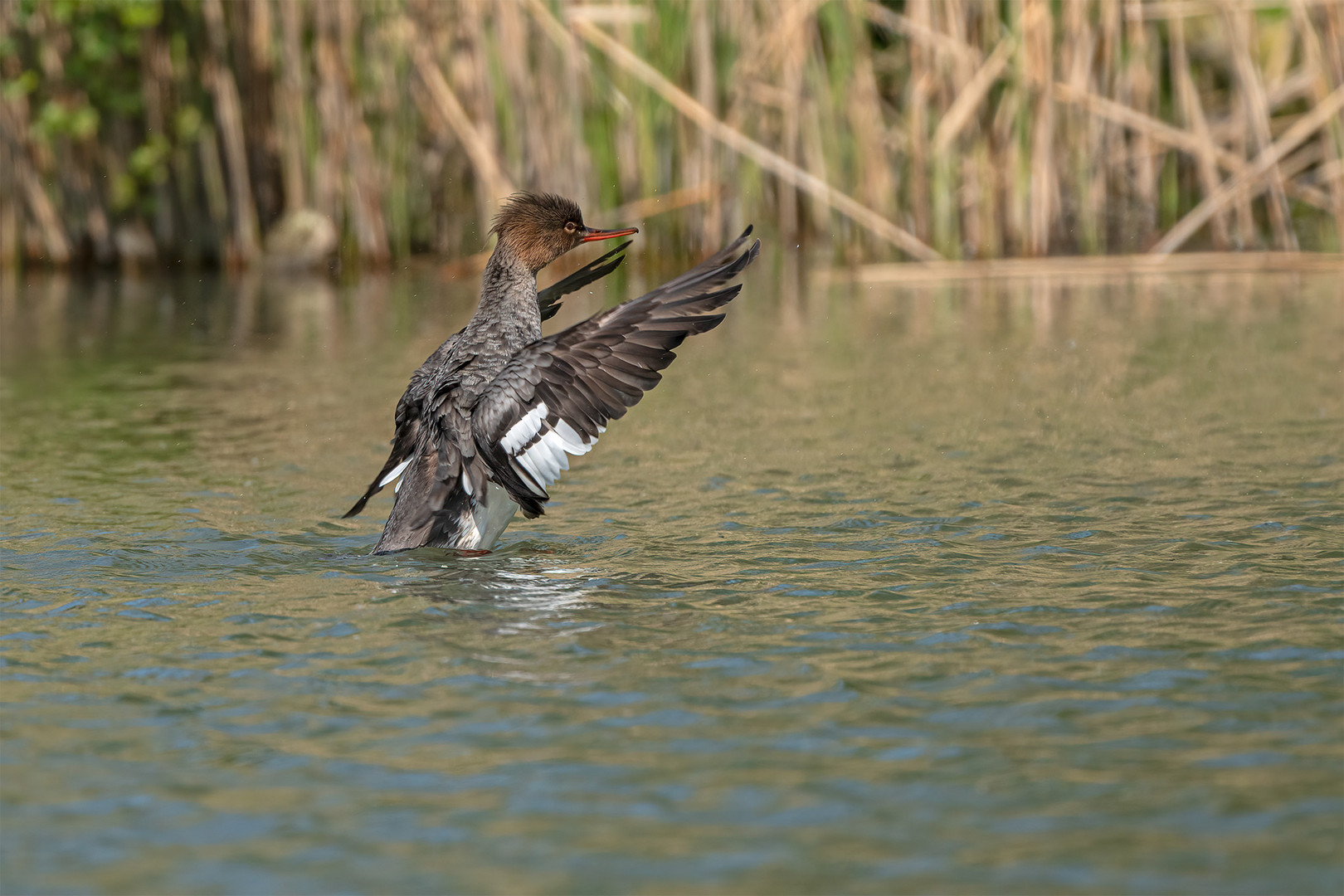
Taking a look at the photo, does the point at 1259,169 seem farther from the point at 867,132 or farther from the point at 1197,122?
the point at 867,132

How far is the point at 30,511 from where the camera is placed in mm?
7059

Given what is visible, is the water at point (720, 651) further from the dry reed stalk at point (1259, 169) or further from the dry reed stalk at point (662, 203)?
the dry reed stalk at point (662, 203)

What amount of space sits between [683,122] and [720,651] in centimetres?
1206

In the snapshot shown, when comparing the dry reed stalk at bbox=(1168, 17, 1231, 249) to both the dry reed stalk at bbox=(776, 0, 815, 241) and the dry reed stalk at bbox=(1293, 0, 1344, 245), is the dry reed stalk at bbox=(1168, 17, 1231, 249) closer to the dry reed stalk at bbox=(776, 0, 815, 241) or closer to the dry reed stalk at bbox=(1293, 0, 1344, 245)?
the dry reed stalk at bbox=(1293, 0, 1344, 245)

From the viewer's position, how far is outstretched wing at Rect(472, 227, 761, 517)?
616 cm

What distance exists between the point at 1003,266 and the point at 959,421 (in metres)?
6.19

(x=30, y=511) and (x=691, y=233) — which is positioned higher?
(x=691, y=233)

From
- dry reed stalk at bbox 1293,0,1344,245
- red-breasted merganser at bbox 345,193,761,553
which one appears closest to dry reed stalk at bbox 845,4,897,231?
dry reed stalk at bbox 1293,0,1344,245

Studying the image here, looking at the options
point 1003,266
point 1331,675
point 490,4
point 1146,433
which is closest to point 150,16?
point 490,4

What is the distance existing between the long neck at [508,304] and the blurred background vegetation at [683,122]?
25.6 feet

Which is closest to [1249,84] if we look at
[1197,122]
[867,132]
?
[1197,122]

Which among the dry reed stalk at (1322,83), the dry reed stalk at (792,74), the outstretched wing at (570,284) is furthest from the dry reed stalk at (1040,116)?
the outstretched wing at (570,284)

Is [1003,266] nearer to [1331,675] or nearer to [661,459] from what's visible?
[661,459]

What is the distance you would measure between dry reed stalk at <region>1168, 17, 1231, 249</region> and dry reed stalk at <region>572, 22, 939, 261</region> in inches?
101
